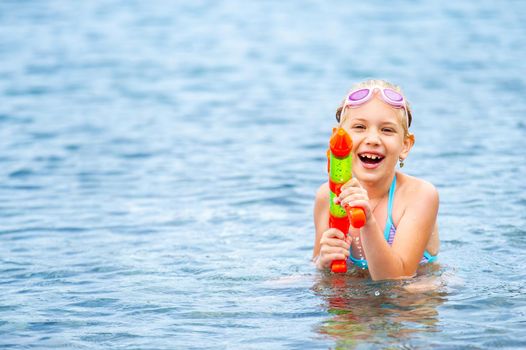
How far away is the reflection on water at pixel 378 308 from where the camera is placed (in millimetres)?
5031

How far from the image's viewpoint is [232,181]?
950 centimetres

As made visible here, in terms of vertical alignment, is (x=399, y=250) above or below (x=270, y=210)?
above

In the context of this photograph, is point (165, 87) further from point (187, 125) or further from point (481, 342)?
point (481, 342)

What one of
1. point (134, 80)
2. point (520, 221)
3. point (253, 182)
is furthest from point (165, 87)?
point (520, 221)

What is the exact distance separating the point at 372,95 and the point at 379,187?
0.59 meters

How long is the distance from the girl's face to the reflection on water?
2.13ft

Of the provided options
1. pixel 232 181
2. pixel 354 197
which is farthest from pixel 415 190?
pixel 232 181

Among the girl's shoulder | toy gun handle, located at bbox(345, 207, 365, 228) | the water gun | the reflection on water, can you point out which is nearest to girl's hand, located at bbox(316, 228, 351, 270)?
the water gun

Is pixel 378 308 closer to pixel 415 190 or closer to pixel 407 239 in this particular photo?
pixel 407 239

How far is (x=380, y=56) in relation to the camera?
16828 mm

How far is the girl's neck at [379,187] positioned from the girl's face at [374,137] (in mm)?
143

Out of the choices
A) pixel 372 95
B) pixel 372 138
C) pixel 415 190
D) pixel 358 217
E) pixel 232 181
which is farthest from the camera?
pixel 232 181

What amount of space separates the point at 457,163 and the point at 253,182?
2051 millimetres

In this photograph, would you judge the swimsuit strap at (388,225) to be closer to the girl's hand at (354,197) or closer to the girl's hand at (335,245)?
the girl's hand at (335,245)
